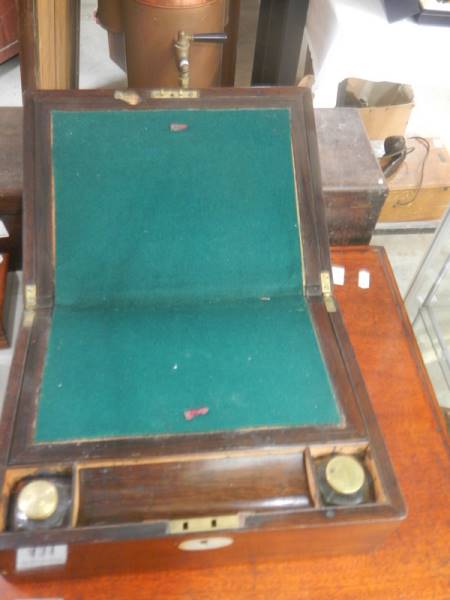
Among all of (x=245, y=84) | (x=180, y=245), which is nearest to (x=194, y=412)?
(x=180, y=245)

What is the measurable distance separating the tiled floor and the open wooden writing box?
47.2 inches

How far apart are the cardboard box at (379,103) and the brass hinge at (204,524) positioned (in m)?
1.79

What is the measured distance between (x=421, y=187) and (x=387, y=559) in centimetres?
152

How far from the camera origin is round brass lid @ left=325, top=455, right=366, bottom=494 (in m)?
0.82

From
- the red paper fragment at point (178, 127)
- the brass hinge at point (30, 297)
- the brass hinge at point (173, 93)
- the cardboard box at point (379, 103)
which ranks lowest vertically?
the brass hinge at point (30, 297)

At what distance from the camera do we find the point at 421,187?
2.08 meters

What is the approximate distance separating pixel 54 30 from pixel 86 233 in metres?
0.90

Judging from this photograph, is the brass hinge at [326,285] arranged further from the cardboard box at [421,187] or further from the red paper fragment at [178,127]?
the cardboard box at [421,187]

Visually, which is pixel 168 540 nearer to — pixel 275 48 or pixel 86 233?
pixel 86 233

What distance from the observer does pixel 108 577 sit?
890 millimetres

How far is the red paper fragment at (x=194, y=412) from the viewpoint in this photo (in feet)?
2.90

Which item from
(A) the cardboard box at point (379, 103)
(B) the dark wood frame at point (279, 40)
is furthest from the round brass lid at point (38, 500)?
(B) the dark wood frame at point (279, 40)

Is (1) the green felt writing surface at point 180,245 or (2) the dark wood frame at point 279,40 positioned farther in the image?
(2) the dark wood frame at point 279,40

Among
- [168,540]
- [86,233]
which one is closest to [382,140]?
[86,233]
